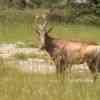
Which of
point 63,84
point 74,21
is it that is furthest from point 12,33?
point 63,84

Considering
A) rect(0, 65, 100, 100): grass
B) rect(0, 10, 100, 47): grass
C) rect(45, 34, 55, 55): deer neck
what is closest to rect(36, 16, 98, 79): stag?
rect(45, 34, 55, 55): deer neck

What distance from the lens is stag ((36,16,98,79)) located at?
1414cm

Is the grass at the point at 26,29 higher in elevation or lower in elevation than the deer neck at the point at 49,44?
lower

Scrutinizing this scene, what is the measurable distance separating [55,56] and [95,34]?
1812 centimetres

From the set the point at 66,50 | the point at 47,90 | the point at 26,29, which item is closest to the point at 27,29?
the point at 26,29

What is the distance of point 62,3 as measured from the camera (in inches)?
1672

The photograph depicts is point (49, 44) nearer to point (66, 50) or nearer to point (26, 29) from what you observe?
point (66, 50)

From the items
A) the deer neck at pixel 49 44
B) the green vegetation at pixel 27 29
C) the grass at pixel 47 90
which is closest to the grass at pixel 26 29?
the green vegetation at pixel 27 29

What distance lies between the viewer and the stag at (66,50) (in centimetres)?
1414

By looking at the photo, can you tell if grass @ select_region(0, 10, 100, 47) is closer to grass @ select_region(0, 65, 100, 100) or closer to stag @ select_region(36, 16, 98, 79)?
stag @ select_region(36, 16, 98, 79)

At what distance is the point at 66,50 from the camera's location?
1465 cm

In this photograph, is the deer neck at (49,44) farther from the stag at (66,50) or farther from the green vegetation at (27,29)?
the green vegetation at (27,29)

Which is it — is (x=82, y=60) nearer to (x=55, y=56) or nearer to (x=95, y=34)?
(x=55, y=56)

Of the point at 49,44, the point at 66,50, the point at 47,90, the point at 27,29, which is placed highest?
the point at 47,90
